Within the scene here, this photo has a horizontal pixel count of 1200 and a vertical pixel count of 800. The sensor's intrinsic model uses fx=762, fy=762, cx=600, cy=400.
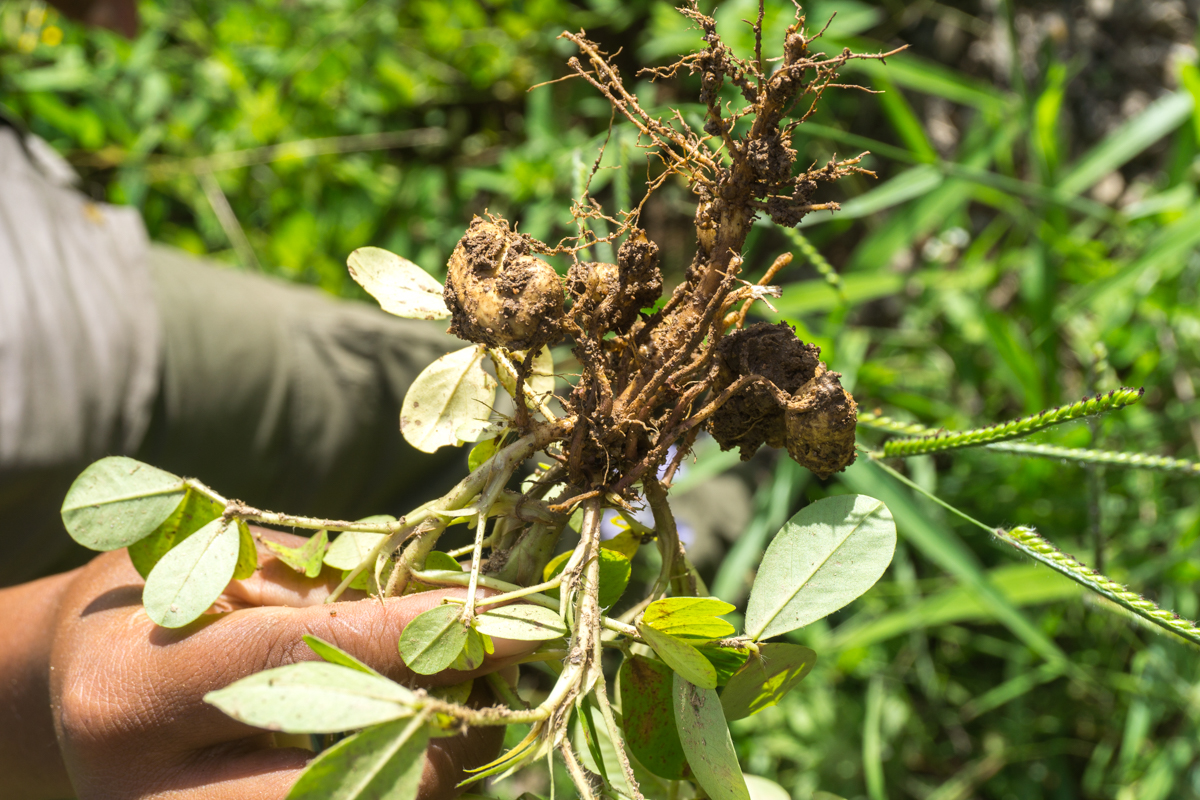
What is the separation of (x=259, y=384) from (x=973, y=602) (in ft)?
4.96

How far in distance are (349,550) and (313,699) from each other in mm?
267

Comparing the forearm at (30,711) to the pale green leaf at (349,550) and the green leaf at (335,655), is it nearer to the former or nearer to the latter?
the pale green leaf at (349,550)

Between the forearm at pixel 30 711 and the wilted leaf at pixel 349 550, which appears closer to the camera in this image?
the wilted leaf at pixel 349 550

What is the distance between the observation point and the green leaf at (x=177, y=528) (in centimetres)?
62

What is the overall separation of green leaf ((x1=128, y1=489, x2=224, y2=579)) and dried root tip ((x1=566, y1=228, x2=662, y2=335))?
339 mm

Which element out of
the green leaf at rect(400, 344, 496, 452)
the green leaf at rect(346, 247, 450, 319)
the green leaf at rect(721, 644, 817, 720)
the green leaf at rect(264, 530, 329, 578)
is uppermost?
the green leaf at rect(346, 247, 450, 319)

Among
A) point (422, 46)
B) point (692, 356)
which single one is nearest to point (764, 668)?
point (692, 356)

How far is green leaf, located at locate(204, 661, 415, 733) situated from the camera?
384 mm

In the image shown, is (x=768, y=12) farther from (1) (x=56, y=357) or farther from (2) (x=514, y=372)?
(1) (x=56, y=357)

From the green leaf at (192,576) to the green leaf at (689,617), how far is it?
32 cm

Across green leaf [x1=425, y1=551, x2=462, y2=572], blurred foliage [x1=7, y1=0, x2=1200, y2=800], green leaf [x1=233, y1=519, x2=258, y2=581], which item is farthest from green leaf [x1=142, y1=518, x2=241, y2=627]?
blurred foliage [x1=7, y1=0, x2=1200, y2=800]

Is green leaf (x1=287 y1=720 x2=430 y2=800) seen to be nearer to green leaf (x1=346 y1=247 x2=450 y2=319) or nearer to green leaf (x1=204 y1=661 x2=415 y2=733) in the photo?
green leaf (x1=204 y1=661 x2=415 y2=733)

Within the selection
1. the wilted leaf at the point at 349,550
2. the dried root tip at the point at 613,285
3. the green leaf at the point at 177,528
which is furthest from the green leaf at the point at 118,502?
the dried root tip at the point at 613,285

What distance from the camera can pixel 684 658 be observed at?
1.63 ft
